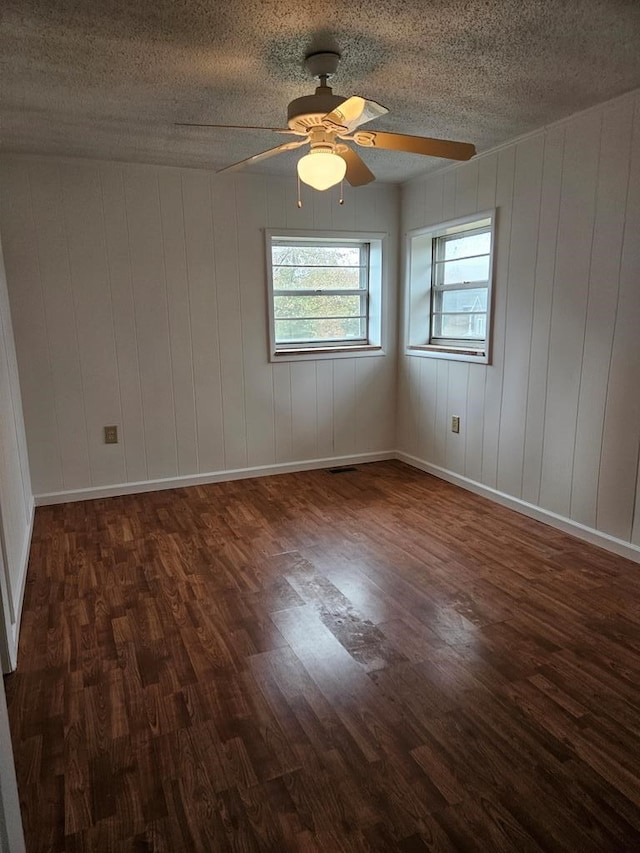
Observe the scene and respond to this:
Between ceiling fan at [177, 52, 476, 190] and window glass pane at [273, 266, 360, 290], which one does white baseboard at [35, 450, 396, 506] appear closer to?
window glass pane at [273, 266, 360, 290]

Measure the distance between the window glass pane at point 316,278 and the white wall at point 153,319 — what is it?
244 millimetres

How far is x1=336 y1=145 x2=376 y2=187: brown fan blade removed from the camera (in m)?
2.37

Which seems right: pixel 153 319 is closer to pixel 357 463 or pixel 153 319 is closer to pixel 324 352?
pixel 324 352

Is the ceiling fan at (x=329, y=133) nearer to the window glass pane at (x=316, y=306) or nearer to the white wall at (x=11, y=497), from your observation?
the white wall at (x=11, y=497)

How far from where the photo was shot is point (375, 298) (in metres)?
4.68

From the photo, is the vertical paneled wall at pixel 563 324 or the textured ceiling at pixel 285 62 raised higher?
the textured ceiling at pixel 285 62

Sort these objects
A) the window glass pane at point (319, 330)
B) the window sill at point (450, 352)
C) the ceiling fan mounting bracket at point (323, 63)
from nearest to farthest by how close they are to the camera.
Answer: the ceiling fan mounting bracket at point (323, 63)
the window sill at point (450, 352)
the window glass pane at point (319, 330)

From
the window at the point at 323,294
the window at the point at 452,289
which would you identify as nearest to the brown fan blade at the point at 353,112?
the window at the point at 452,289

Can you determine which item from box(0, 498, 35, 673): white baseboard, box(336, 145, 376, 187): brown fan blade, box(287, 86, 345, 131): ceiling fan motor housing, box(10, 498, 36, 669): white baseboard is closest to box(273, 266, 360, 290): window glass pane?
box(336, 145, 376, 187): brown fan blade

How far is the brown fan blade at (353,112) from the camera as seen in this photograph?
1.93 m

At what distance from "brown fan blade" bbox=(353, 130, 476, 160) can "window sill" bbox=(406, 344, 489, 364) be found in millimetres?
1679

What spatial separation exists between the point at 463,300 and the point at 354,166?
1911 mm

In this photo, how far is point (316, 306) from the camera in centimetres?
458

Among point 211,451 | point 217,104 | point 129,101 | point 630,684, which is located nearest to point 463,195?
point 217,104
